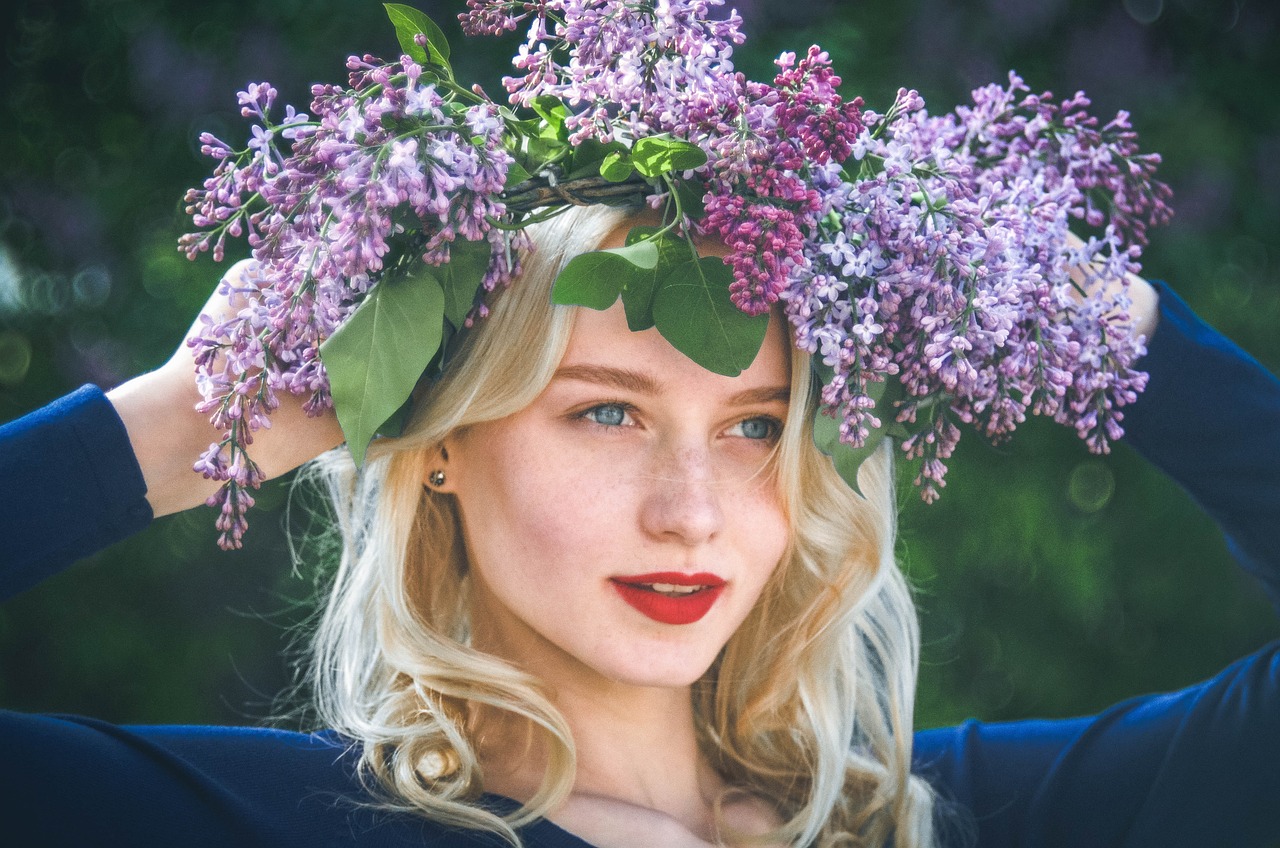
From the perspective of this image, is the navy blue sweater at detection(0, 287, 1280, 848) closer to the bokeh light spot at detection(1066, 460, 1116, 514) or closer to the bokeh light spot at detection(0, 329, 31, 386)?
the bokeh light spot at detection(1066, 460, 1116, 514)

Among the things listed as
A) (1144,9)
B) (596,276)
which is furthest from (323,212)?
(1144,9)

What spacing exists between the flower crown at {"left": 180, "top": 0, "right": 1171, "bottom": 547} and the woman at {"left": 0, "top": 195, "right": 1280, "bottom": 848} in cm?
13

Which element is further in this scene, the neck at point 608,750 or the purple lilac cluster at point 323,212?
the neck at point 608,750

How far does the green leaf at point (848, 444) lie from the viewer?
1512 millimetres

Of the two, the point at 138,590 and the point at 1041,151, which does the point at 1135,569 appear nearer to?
the point at 1041,151

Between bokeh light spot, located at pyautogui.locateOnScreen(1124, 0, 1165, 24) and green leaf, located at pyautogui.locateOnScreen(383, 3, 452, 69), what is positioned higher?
bokeh light spot, located at pyautogui.locateOnScreen(1124, 0, 1165, 24)

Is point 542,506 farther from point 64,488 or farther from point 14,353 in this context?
point 14,353

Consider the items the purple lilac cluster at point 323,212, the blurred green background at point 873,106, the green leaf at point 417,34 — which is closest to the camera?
the purple lilac cluster at point 323,212

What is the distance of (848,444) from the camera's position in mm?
1518

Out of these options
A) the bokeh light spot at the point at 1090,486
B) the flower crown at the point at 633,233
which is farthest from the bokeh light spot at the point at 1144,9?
the flower crown at the point at 633,233

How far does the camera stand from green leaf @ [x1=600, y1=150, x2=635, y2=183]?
1.48 meters

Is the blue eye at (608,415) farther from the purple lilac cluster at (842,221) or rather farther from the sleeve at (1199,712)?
the sleeve at (1199,712)

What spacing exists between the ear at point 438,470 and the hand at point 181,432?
0.18 meters

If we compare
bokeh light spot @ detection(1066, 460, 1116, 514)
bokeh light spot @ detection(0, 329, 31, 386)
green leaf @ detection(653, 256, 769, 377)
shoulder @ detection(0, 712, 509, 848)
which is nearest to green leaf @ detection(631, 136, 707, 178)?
green leaf @ detection(653, 256, 769, 377)
